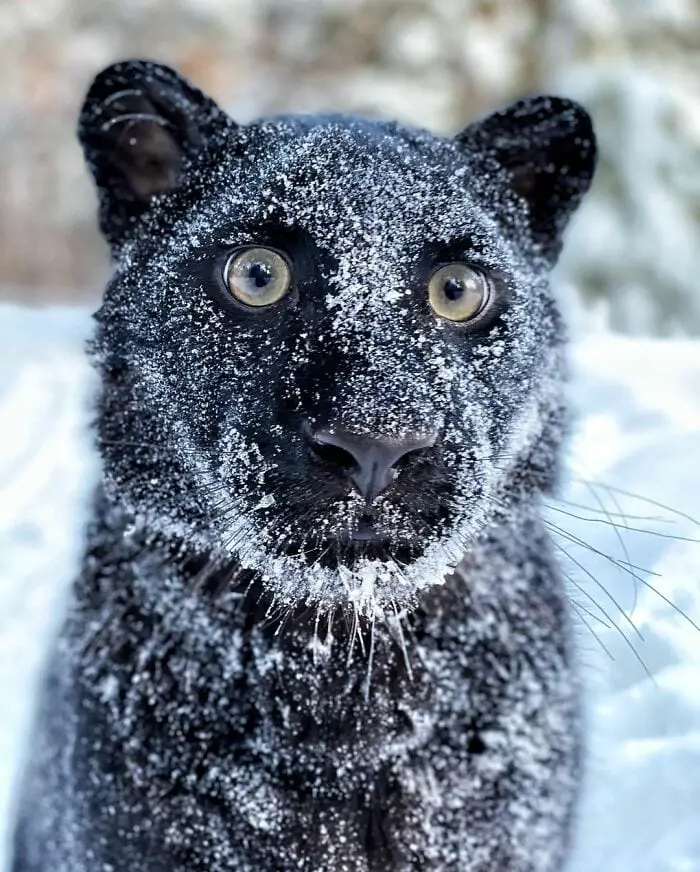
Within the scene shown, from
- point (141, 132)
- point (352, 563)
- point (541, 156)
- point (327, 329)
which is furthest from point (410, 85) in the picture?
point (352, 563)

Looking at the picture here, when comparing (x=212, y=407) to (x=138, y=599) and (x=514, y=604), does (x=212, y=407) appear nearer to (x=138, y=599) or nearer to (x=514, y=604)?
(x=138, y=599)

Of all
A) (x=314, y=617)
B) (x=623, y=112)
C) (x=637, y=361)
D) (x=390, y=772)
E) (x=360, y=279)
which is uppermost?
(x=623, y=112)

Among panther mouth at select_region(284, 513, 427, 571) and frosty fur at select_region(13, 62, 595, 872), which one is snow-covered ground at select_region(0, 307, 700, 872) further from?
panther mouth at select_region(284, 513, 427, 571)

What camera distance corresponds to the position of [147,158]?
1905 millimetres

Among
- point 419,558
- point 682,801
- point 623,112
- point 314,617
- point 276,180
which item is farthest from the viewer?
point 623,112

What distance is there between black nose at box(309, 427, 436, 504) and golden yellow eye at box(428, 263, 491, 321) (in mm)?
321

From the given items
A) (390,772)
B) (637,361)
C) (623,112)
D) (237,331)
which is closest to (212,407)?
(237,331)

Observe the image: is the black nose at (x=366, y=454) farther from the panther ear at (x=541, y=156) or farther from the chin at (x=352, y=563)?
the panther ear at (x=541, y=156)

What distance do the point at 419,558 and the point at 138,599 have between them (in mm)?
670

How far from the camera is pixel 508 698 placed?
6.27 feet

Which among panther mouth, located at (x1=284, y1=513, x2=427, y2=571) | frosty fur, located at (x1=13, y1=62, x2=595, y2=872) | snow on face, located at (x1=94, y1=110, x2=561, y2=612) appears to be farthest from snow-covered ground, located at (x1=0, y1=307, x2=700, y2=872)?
panther mouth, located at (x1=284, y1=513, x2=427, y2=571)

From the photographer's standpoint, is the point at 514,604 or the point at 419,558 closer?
the point at 419,558

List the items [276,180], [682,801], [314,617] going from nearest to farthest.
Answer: [276,180] → [314,617] → [682,801]

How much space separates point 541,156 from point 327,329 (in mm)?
757
